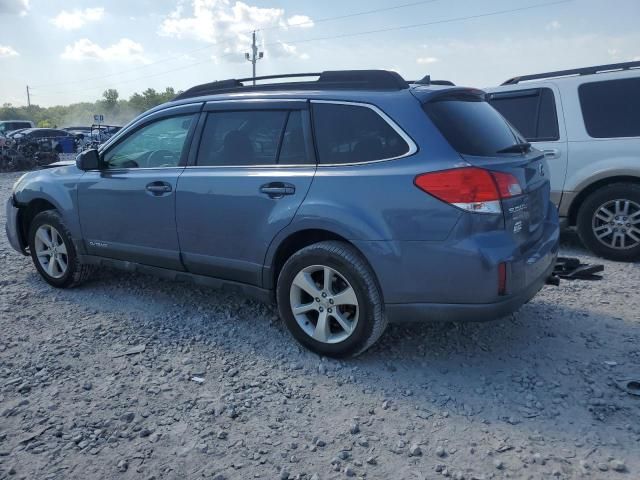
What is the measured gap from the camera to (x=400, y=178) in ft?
10.2

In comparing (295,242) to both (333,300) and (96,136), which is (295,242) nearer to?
(333,300)

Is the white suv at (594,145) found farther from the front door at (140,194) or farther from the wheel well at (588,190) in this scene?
the front door at (140,194)

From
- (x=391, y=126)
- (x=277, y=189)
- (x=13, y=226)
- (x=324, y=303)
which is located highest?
(x=391, y=126)

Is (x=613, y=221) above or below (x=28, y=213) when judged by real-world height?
below

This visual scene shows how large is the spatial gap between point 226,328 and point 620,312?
10.1 feet

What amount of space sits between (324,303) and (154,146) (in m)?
2.03

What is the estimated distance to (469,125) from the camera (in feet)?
10.9

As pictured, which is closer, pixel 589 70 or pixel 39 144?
pixel 589 70

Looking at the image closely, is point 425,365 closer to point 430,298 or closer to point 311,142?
point 430,298

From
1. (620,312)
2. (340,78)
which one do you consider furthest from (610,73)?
(340,78)

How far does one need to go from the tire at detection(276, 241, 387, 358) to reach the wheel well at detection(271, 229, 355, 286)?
0.09 m

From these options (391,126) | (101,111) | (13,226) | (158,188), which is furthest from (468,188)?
(101,111)

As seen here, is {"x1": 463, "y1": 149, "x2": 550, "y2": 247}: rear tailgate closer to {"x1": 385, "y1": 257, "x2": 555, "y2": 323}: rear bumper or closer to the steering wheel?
{"x1": 385, "y1": 257, "x2": 555, "y2": 323}: rear bumper

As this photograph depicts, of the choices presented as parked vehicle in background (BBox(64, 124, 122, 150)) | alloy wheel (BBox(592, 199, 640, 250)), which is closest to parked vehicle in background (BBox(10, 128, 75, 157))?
parked vehicle in background (BBox(64, 124, 122, 150))
